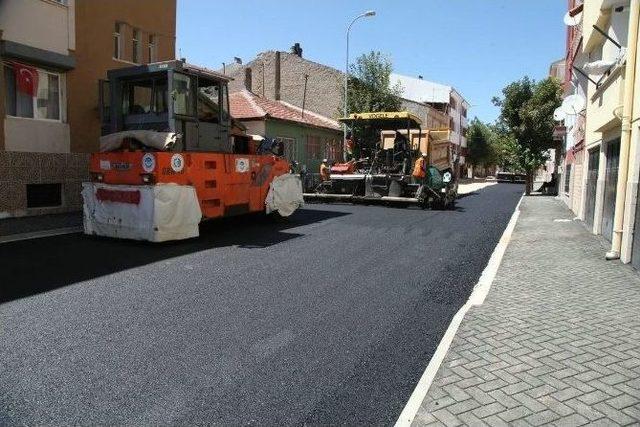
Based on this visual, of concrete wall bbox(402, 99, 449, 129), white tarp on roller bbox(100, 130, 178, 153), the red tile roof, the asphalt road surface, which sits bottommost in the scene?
the asphalt road surface

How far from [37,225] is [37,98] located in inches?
152

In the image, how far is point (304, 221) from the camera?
42.1 feet

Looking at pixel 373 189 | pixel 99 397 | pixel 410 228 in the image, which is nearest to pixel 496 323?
pixel 99 397

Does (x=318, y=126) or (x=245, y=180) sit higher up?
(x=318, y=126)

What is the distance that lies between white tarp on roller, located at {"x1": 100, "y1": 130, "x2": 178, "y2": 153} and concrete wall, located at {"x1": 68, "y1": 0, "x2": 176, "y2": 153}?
484 centimetres

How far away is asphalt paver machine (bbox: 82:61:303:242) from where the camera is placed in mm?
8859

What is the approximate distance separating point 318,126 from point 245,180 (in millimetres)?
17954

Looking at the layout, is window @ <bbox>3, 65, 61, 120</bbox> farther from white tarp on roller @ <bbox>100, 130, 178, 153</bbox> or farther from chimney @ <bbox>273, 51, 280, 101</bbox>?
chimney @ <bbox>273, 51, 280, 101</bbox>

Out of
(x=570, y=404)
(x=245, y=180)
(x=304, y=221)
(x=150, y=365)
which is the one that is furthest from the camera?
(x=304, y=221)

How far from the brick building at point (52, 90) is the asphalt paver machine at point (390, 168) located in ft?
25.1

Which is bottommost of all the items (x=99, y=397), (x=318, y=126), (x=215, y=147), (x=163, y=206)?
(x=99, y=397)

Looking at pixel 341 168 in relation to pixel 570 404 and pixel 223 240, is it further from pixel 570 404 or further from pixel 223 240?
pixel 570 404

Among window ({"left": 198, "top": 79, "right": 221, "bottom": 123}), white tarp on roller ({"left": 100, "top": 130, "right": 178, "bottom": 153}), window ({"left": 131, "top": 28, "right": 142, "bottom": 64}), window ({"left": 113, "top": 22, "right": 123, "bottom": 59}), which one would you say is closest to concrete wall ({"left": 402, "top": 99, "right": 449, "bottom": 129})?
window ({"left": 131, "top": 28, "right": 142, "bottom": 64})

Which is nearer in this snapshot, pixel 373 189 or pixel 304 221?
pixel 304 221
